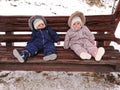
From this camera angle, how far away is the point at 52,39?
4.71 meters

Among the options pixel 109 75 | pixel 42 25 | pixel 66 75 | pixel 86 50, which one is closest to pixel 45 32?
pixel 42 25

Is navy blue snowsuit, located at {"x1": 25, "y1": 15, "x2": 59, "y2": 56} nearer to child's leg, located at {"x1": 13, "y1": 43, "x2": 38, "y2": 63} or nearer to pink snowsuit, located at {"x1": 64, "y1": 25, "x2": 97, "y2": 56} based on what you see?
child's leg, located at {"x1": 13, "y1": 43, "x2": 38, "y2": 63}

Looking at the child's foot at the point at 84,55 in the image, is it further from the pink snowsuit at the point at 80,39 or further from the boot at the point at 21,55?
the boot at the point at 21,55

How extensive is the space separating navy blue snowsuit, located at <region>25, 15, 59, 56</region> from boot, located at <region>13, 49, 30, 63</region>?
77 mm

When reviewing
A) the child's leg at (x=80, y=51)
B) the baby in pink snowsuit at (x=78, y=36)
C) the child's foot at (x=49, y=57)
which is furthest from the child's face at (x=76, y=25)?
the child's foot at (x=49, y=57)

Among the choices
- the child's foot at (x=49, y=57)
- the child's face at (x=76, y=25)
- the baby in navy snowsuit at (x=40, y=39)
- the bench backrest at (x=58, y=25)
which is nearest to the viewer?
the child's foot at (x=49, y=57)

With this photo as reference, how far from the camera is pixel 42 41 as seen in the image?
4.55 meters

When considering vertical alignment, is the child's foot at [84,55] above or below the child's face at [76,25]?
below

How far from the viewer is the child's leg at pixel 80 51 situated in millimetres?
4121

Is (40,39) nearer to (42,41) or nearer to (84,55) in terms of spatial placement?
(42,41)

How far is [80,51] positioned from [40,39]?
25.8 inches

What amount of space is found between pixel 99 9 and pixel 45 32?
14.2 feet

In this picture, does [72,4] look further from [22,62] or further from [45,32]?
[22,62]

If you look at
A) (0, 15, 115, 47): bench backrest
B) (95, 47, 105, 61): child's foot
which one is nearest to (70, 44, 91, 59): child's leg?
(95, 47, 105, 61): child's foot
